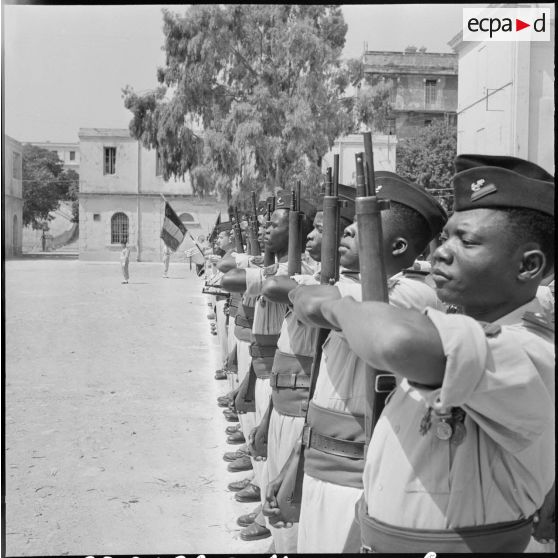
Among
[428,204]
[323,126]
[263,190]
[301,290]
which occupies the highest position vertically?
[323,126]

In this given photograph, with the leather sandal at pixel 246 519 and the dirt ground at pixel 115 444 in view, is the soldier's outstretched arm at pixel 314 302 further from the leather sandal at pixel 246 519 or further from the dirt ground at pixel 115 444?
the leather sandal at pixel 246 519

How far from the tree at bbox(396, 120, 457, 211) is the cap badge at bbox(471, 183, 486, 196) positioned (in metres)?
29.4

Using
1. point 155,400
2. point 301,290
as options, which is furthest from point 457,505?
point 155,400

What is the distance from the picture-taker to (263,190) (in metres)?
17.5

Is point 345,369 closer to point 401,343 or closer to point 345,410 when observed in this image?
point 345,410

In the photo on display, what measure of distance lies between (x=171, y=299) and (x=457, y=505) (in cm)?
1884

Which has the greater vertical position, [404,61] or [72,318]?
[404,61]

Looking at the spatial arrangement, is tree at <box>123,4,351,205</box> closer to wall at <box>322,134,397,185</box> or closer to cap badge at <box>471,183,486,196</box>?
wall at <box>322,134,397,185</box>

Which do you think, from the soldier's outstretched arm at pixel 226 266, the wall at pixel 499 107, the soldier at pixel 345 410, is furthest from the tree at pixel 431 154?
the soldier at pixel 345 410

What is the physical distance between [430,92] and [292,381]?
27159mm

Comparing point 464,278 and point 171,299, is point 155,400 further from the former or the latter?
point 171,299

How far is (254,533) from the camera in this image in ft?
15.0

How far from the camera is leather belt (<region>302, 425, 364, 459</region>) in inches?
116

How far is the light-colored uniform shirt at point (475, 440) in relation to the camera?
1662 mm
